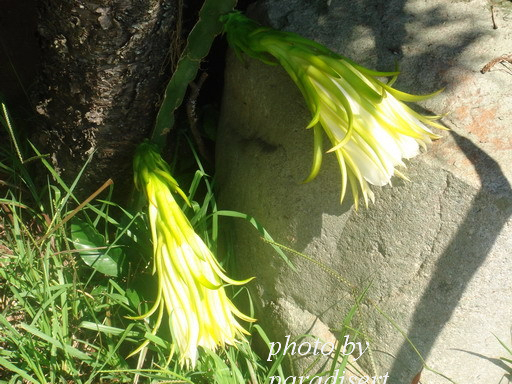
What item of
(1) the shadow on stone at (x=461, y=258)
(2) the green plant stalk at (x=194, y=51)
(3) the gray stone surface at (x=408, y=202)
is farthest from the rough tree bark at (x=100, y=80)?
(1) the shadow on stone at (x=461, y=258)

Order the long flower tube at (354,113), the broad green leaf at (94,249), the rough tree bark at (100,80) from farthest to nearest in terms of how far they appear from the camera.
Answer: the broad green leaf at (94,249)
the rough tree bark at (100,80)
the long flower tube at (354,113)

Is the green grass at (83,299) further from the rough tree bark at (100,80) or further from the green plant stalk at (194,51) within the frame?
the green plant stalk at (194,51)

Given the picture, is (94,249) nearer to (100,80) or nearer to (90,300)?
(90,300)

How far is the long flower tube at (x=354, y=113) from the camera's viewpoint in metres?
1.53

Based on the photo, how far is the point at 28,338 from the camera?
1.74 metres

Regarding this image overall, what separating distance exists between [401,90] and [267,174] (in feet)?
1.38

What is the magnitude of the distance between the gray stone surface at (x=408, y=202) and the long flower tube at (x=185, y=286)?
0.26 meters

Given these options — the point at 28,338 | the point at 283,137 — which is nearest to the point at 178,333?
the point at 28,338

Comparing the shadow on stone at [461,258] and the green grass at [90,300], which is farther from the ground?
the shadow on stone at [461,258]

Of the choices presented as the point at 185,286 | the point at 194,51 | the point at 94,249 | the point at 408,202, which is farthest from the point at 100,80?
the point at 408,202

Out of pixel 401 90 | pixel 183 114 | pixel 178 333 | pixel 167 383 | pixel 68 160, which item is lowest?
pixel 167 383

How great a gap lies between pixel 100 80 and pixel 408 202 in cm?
85

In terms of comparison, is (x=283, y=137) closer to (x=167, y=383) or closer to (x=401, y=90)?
(x=401, y=90)

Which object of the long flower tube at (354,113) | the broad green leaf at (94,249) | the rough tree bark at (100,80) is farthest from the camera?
the broad green leaf at (94,249)
